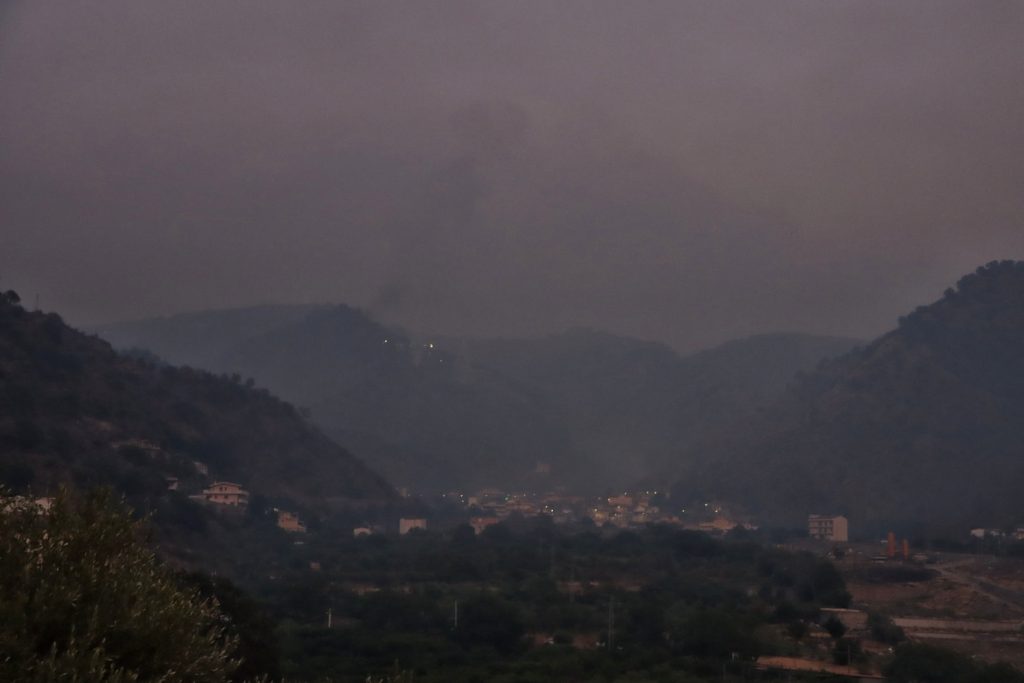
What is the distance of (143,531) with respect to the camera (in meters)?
12.8

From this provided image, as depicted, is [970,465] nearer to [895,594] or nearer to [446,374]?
[895,594]

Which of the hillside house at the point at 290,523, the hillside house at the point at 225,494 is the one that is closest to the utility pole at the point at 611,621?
the hillside house at the point at 225,494

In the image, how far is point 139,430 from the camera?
68.2 metres

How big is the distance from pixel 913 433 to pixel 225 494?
2177 inches

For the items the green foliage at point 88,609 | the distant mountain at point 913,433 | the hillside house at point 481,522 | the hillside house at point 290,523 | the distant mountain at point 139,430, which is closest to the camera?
the green foliage at point 88,609

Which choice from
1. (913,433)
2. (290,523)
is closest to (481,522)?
(290,523)

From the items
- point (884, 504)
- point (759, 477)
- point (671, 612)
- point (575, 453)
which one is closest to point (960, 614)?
point (671, 612)

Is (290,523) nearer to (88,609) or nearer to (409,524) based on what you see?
(409,524)

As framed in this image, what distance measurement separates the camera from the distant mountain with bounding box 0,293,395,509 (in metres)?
53.2

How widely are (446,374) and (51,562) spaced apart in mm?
181771

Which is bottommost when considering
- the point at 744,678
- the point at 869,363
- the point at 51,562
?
the point at 744,678

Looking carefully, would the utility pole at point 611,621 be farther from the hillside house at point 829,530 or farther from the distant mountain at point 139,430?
the hillside house at point 829,530

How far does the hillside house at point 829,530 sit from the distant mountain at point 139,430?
1261 inches

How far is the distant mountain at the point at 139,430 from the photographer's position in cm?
5316
